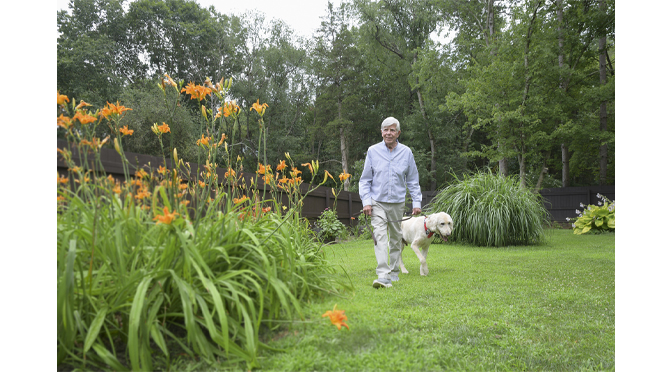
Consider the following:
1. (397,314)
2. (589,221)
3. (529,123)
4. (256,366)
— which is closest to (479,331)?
(397,314)

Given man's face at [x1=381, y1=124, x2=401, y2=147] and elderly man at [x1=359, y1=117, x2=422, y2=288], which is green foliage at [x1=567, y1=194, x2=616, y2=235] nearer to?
elderly man at [x1=359, y1=117, x2=422, y2=288]

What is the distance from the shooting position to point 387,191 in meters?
3.57

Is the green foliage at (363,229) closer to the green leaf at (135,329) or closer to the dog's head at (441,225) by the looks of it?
the dog's head at (441,225)

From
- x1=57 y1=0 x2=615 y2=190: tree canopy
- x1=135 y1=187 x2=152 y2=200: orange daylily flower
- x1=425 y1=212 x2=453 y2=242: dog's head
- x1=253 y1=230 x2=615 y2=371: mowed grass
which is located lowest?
x1=253 y1=230 x2=615 y2=371: mowed grass

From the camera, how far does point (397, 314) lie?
2.49m

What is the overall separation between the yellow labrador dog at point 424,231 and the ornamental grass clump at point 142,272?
240cm

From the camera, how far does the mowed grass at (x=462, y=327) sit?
1.85 meters

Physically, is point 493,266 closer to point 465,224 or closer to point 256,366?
point 465,224

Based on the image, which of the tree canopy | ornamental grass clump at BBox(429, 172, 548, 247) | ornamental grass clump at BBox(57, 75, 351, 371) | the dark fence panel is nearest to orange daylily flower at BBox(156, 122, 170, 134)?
the tree canopy

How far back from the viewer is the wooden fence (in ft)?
6.48

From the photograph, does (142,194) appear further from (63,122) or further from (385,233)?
(385,233)

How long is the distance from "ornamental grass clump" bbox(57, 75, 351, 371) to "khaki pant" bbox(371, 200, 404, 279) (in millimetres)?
1452

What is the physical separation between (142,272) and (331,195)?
8.86m
